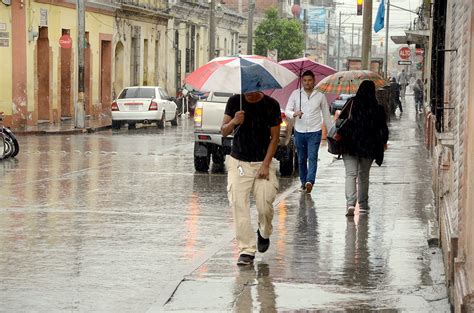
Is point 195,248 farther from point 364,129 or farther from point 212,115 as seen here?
point 212,115

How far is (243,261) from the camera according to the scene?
1085 centimetres

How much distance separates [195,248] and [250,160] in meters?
1.47

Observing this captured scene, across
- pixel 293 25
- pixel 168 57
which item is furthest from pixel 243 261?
pixel 293 25

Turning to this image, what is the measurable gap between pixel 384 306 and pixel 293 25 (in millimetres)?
74771

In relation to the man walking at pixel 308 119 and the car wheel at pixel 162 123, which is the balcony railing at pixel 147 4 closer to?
the car wheel at pixel 162 123

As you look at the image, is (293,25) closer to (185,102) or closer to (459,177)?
(185,102)

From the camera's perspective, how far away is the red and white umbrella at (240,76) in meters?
11.2

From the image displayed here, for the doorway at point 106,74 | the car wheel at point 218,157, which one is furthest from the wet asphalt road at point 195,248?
the doorway at point 106,74

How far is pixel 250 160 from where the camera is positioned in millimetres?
10906

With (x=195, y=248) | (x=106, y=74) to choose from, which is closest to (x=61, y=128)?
(x=106, y=74)

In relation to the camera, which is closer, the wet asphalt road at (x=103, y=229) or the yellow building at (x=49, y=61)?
the wet asphalt road at (x=103, y=229)

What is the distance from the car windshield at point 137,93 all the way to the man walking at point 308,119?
22422 millimetres

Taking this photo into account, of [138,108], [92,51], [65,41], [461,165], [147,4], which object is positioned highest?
[147,4]

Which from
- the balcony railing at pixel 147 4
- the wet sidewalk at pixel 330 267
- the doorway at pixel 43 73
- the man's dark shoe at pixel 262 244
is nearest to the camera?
the wet sidewalk at pixel 330 267
